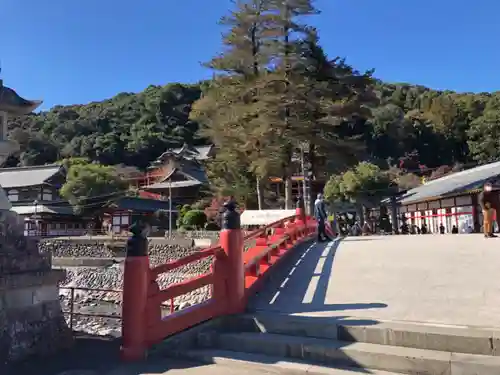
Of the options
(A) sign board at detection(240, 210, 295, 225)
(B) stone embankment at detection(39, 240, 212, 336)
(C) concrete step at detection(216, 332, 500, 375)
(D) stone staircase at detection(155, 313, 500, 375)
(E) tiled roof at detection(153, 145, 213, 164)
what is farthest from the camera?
(E) tiled roof at detection(153, 145, 213, 164)

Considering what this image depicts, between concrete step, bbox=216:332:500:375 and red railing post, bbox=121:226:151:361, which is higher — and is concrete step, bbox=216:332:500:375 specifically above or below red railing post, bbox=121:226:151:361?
below

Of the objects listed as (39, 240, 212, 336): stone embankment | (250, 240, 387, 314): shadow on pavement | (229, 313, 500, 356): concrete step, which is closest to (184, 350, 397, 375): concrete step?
(229, 313, 500, 356): concrete step

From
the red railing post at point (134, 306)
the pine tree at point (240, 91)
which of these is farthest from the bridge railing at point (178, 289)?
the pine tree at point (240, 91)

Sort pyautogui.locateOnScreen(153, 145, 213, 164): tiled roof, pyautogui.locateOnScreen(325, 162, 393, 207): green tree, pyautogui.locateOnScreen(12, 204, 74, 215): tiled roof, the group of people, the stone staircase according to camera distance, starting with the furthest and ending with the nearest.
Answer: pyautogui.locateOnScreen(153, 145, 213, 164): tiled roof < pyautogui.locateOnScreen(12, 204, 74, 215): tiled roof < pyautogui.locateOnScreen(325, 162, 393, 207): green tree < the group of people < the stone staircase

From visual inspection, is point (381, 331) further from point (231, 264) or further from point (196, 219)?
point (196, 219)

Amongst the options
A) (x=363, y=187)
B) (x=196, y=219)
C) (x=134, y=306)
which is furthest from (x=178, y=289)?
(x=363, y=187)

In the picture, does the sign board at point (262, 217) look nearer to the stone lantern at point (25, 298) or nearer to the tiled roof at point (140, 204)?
the stone lantern at point (25, 298)

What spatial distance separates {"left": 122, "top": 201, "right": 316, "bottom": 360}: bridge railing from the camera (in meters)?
4.74

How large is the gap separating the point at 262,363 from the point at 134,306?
4.84 ft

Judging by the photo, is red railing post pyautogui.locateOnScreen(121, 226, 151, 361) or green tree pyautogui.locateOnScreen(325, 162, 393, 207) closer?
red railing post pyautogui.locateOnScreen(121, 226, 151, 361)

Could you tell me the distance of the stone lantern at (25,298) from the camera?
4.61 m

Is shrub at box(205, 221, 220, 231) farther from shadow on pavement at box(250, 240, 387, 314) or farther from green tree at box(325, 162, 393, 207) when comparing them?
shadow on pavement at box(250, 240, 387, 314)

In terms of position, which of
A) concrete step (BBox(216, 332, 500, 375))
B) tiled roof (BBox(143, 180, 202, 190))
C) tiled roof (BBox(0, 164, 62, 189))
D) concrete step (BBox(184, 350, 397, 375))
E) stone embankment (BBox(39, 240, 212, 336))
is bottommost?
stone embankment (BBox(39, 240, 212, 336))

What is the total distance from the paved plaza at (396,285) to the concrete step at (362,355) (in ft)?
2.58
